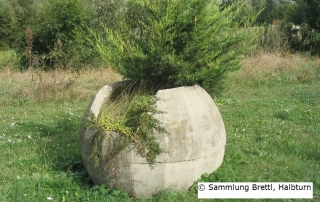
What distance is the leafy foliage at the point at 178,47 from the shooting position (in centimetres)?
423

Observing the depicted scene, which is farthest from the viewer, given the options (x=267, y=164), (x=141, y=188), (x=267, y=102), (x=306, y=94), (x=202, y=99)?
(x=306, y=94)

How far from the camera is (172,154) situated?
388cm

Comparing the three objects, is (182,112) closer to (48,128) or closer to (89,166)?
(89,166)

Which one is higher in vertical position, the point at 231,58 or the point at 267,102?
the point at 231,58

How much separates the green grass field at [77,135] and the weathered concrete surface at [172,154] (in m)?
0.14

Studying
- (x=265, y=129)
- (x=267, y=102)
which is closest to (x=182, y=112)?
(x=265, y=129)

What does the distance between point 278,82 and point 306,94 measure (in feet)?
6.84

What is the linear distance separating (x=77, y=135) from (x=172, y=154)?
301 centimetres

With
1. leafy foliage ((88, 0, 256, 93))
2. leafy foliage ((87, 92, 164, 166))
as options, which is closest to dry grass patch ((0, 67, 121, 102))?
leafy foliage ((88, 0, 256, 93))

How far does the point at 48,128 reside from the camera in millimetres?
6797

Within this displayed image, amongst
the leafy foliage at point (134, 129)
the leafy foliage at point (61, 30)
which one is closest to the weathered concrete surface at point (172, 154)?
the leafy foliage at point (134, 129)

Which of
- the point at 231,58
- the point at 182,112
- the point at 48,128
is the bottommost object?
the point at 48,128

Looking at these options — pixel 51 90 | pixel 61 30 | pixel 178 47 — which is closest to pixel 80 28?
pixel 61 30

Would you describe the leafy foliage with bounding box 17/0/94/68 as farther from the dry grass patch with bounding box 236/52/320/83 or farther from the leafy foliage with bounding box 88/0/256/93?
the leafy foliage with bounding box 88/0/256/93
